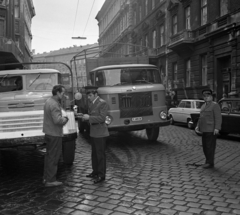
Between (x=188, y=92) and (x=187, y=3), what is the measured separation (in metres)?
6.68

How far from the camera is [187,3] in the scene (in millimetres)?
24875

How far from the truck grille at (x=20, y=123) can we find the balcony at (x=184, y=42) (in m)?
18.8

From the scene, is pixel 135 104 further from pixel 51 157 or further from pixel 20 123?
pixel 51 157

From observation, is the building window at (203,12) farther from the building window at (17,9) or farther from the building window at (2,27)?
the building window at (17,9)

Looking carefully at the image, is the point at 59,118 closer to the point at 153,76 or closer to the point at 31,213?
the point at 31,213

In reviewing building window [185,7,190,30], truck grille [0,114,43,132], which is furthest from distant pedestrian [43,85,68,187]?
building window [185,7,190,30]

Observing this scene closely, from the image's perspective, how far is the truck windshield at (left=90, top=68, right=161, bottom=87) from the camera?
33.9 ft

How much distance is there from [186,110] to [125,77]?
6431 millimetres

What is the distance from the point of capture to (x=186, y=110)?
1599 centimetres

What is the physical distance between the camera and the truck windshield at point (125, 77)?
33.9 ft

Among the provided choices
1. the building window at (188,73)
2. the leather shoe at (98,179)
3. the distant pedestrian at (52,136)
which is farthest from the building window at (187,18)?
the distant pedestrian at (52,136)

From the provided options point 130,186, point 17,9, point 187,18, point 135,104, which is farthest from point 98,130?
point 17,9

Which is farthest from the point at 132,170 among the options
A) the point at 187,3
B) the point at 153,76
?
the point at 187,3

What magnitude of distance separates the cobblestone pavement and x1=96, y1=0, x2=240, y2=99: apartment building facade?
853cm
